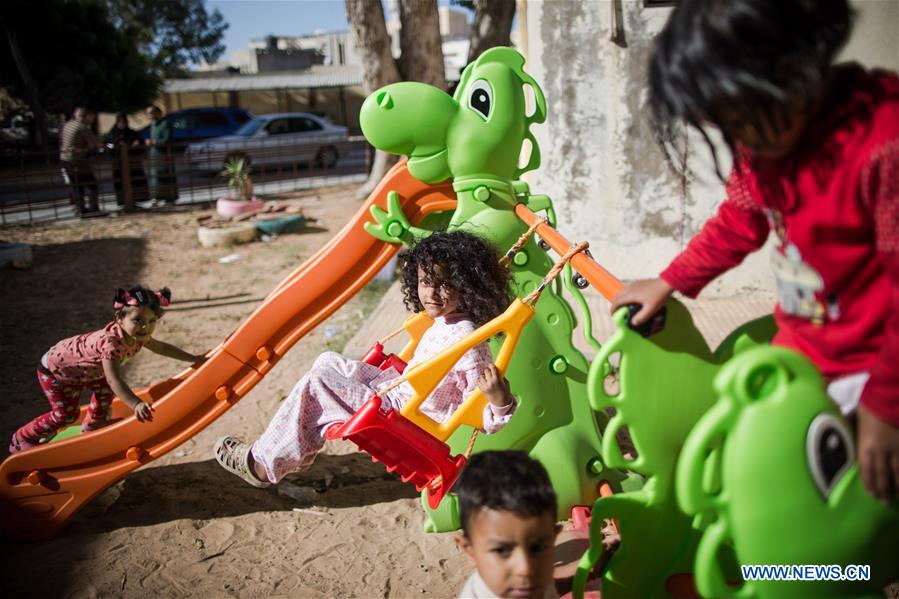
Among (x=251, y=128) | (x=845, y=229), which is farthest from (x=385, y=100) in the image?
(x=251, y=128)

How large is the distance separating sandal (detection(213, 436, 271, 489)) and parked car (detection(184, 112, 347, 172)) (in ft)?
41.4

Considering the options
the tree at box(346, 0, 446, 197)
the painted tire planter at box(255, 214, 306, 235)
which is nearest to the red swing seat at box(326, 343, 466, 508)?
the painted tire planter at box(255, 214, 306, 235)

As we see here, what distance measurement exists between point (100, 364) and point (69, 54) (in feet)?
75.3

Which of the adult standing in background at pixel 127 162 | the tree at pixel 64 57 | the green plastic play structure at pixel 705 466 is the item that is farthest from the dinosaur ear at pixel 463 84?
the tree at pixel 64 57

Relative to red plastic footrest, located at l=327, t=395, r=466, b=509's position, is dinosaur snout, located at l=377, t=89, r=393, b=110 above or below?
above

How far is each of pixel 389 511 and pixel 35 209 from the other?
34.9ft

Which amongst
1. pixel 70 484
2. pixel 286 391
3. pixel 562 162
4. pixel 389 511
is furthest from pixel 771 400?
pixel 562 162

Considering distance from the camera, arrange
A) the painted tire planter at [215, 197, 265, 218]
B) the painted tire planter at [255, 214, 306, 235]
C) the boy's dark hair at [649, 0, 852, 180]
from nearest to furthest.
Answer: the boy's dark hair at [649, 0, 852, 180] < the painted tire planter at [255, 214, 306, 235] < the painted tire planter at [215, 197, 265, 218]

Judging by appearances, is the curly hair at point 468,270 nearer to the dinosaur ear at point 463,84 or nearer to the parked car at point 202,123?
the dinosaur ear at point 463,84

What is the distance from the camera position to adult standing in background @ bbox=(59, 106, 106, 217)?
11.6 meters

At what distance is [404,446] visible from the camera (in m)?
2.60

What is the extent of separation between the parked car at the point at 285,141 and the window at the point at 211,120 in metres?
0.99

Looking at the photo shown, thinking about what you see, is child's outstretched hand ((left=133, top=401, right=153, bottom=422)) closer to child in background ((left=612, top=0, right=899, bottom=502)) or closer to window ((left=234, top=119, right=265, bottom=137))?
child in background ((left=612, top=0, right=899, bottom=502))

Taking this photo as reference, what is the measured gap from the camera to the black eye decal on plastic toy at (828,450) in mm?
1521
